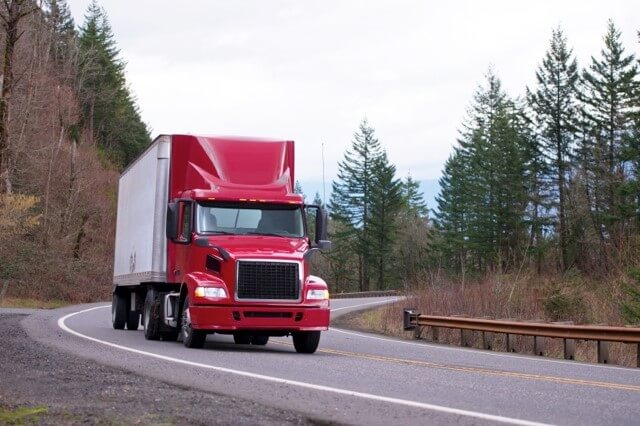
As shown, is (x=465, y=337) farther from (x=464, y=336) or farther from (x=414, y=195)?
(x=414, y=195)

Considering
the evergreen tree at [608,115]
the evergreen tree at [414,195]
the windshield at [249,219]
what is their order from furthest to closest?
the evergreen tree at [414,195] → the evergreen tree at [608,115] → the windshield at [249,219]

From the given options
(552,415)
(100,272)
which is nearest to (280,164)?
(552,415)

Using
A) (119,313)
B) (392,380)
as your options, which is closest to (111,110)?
(119,313)

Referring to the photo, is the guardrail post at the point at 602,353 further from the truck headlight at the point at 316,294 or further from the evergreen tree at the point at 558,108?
the evergreen tree at the point at 558,108

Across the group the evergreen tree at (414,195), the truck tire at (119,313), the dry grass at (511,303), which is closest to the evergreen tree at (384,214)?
the evergreen tree at (414,195)

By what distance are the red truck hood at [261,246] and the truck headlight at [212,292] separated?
600 millimetres

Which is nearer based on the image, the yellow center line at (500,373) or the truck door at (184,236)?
the yellow center line at (500,373)

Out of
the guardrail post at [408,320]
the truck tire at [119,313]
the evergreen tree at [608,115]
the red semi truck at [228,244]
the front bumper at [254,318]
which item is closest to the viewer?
the front bumper at [254,318]

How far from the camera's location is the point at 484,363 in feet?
49.1

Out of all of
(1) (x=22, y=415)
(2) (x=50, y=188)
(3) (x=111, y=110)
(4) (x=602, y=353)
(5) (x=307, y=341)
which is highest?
(3) (x=111, y=110)

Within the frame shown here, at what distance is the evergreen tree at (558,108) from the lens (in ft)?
225

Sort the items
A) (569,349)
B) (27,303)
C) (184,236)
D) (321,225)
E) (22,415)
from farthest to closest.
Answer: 1. (27,303)
2. (569,349)
3. (184,236)
4. (321,225)
5. (22,415)

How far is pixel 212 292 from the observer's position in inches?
635

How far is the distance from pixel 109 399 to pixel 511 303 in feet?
57.6
